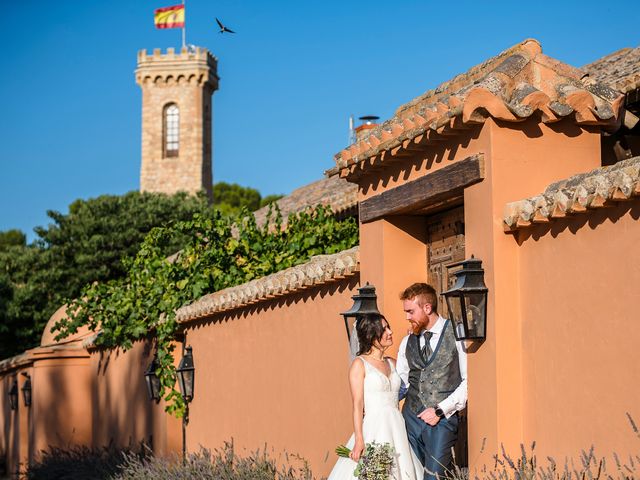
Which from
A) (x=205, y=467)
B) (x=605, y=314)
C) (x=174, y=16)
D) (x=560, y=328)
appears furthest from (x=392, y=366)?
(x=174, y=16)

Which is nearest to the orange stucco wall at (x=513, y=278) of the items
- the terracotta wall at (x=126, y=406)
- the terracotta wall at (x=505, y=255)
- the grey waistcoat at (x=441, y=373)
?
the terracotta wall at (x=505, y=255)

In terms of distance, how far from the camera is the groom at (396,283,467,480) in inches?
293

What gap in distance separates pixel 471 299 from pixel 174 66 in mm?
58359

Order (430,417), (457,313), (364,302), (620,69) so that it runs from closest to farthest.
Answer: (457,313), (430,417), (364,302), (620,69)

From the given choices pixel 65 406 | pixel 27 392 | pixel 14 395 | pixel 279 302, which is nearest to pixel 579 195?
pixel 279 302

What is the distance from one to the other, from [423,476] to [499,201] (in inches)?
77.1

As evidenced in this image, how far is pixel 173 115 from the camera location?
2522 inches

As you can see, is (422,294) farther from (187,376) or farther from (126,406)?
(126,406)

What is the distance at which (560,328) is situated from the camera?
6410mm

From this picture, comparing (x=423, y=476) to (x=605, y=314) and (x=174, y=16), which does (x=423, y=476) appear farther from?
(x=174, y=16)

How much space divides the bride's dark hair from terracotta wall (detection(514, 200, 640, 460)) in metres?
1.05

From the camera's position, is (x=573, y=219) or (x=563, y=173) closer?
(x=573, y=219)

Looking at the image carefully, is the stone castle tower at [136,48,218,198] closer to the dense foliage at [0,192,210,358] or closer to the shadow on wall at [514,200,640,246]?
the dense foliage at [0,192,210,358]

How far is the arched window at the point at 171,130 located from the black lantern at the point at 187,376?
49549 millimetres
